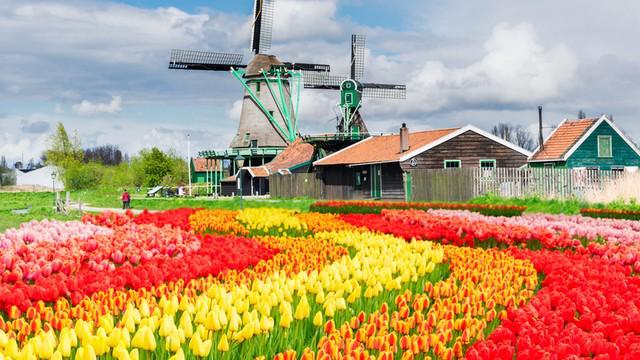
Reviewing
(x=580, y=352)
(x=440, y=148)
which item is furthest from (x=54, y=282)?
(x=440, y=148)

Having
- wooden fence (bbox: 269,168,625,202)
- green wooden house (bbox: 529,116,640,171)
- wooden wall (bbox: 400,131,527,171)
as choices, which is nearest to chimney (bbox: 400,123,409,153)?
wooden wall (bbox: 400,131,527,171)

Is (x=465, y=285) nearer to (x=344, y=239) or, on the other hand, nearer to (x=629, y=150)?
(x=344, y=239)

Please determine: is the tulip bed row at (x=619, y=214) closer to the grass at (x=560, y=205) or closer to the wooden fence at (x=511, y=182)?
the grass at (x=560, y=205)

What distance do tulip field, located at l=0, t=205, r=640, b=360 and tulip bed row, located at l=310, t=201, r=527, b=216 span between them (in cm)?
784

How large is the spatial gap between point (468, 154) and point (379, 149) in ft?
17.2

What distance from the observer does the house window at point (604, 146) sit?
40031 mm

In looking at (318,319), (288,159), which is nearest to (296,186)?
(288,159)

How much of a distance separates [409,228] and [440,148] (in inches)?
920

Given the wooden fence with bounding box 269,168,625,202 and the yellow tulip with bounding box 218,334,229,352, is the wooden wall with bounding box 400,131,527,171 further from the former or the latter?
the yellow tulip with bounding box 218,334,229,352

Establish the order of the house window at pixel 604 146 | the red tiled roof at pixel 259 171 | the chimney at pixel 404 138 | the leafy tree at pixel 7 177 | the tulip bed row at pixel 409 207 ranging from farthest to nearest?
the leafy tree at pixel 7 177
the red tiled roof at pixel 259 171
the house window at pixel 604 146
the chimney at pixel 404 138
the tulip bed row at pixel 409 207

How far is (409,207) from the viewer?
70.3ft

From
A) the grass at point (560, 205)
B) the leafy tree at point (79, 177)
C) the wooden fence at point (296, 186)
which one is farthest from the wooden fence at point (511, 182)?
the leafy tree at point (79, 177)

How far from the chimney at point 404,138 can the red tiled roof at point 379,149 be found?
0.86 ft

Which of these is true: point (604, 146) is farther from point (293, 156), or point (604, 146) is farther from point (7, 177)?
point (7, 177)
